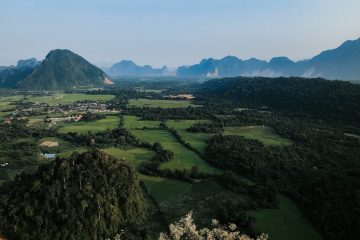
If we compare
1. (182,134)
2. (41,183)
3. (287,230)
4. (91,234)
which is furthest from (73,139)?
(287,230)

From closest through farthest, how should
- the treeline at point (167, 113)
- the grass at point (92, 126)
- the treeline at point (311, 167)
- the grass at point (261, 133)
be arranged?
the treeline at point (311, 167) < the grass at point (261, 133) < the grass at point (92, 126) < the treeline at point (167, 113)

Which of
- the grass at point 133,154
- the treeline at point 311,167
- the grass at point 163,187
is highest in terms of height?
the treeline at point 311,167

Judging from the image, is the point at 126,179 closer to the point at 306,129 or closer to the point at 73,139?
the point at 73,139

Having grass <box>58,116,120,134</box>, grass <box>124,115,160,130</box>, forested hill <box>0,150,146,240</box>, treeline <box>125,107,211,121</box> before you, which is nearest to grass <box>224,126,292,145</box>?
grass <box>124,115,160,130</box>

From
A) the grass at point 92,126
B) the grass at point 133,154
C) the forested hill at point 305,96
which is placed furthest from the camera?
the forested hill at point 305,96

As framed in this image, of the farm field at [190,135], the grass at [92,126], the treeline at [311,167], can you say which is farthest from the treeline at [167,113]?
the treeline at [311,167]

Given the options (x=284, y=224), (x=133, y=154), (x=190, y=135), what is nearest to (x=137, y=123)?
(x=190, y=135)

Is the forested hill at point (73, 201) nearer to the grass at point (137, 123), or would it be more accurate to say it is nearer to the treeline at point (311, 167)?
the treeline at point (311, 167)

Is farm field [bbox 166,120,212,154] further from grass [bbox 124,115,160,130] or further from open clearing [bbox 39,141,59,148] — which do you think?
open clearing [bbox 39,141,59,148]
